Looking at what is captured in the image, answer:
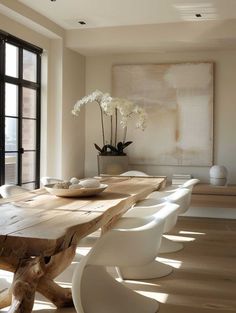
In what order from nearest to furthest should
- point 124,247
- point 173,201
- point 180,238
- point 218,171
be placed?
point 124,247, point 173,201, point 180,238, point 218,171

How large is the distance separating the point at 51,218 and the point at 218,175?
411 cm

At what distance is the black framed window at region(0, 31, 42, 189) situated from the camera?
16.2 ft

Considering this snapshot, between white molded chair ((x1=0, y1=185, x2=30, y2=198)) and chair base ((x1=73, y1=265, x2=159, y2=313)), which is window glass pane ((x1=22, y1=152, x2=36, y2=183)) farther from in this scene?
chair base ((x1=73, y1=265, x2=159, y2=313))

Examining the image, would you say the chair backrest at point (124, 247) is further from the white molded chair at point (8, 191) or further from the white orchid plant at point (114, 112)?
the white orchid plant at point (114, 112)

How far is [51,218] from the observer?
217 cm

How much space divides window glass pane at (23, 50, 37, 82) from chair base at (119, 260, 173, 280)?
123 inches

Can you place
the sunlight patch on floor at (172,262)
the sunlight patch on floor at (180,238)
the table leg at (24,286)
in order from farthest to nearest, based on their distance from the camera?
the sunlight patch on floor at (180,238) → the sunlight patch on floor at (172,262) → the table leg at (24,286)

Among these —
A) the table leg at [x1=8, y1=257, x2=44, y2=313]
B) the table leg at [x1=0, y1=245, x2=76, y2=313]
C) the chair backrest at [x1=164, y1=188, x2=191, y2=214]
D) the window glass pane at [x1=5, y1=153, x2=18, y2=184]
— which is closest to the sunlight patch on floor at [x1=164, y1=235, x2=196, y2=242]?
the chair backrest at [x1=164, y1=188, x2=191, y2=214]

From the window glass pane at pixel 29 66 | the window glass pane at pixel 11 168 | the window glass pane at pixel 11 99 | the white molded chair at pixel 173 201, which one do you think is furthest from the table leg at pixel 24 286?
the window glass pane at pixel 29 66

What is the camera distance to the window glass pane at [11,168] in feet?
16.6

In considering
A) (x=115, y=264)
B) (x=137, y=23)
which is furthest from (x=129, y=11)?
(x=115, y=264)

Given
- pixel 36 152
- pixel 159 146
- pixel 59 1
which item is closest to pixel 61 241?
pixel 59 1

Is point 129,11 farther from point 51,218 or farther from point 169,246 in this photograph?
point 51,218

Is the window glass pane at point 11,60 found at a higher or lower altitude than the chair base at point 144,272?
higher
